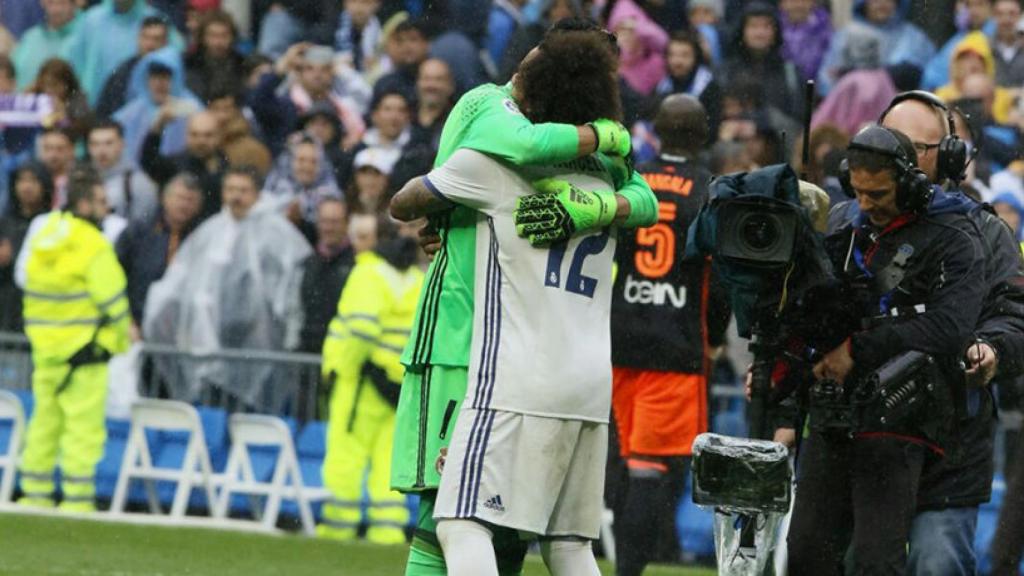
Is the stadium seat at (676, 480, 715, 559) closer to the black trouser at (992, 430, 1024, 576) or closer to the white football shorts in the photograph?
the black trouser at (992, 430, 1024, 576)

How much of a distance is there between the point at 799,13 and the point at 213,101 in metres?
5.08

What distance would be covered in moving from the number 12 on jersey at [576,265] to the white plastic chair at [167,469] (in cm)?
831

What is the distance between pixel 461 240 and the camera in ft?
23.2

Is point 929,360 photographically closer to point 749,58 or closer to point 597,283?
point 597,283

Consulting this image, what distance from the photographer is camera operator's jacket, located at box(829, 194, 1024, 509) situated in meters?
7.45

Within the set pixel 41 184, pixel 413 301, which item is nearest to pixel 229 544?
pixel 413 301

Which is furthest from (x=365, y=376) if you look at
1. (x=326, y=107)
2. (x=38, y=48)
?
(x=38, y=48)

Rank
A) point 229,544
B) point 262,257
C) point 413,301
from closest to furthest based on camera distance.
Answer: point 229,544, point 413,301, point 262,257

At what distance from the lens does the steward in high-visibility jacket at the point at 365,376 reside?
1420cm

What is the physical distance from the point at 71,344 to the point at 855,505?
29.5 ft

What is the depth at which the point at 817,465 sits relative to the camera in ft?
23.9

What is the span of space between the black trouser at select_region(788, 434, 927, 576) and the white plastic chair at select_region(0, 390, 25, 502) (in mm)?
9346

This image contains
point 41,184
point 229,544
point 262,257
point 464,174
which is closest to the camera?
A: point 464,174

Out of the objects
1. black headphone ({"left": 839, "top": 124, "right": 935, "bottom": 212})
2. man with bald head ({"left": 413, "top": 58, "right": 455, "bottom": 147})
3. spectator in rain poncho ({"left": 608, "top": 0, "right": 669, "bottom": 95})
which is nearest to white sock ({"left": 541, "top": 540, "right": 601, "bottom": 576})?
black headphone ({"left": 839, "top": 124, "right": 935, "bottom": 212})
